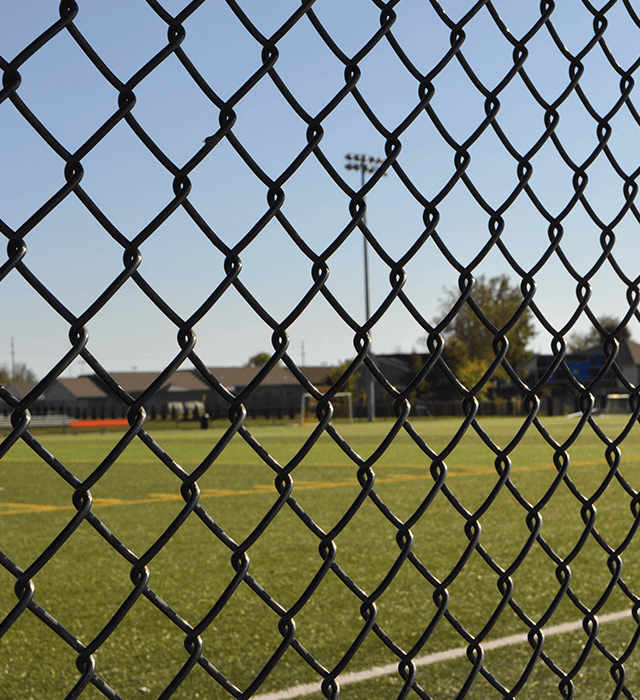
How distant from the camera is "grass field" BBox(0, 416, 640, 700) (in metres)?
4.88

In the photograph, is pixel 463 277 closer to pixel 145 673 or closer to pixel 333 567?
pixel 333 567

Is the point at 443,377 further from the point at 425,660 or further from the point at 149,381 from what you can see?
the point at 425,660

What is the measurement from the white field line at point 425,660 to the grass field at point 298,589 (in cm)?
7

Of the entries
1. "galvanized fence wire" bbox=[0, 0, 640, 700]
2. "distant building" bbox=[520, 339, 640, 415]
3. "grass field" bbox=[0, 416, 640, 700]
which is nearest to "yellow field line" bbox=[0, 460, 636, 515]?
"grass field" bbox=[0, 416, 640, 700]

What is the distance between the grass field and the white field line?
0.07 m

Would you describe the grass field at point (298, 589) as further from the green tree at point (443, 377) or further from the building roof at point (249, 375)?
the building roof at point (249, 375)

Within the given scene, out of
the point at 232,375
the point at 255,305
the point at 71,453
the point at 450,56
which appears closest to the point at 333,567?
the point at 255,305

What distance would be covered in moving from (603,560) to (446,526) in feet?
8.25

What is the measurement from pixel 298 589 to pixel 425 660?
7.23 ft

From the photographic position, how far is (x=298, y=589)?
23.3 ft

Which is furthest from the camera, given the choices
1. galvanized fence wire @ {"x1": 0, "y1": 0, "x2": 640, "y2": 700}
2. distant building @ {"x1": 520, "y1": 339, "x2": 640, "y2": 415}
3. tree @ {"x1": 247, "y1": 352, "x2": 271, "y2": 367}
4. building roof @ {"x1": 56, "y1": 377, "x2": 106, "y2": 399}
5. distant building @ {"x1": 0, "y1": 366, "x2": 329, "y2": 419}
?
tree @ {"x1": 247, "y1": 352, "x2": 271, "y2": 367}

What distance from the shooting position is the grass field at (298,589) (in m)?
4.88

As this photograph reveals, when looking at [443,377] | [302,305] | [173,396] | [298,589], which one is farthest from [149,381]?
[302,305]

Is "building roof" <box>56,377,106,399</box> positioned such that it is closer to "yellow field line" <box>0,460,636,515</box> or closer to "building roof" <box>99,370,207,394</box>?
"building roof" <box>99,370,207,394</box>
